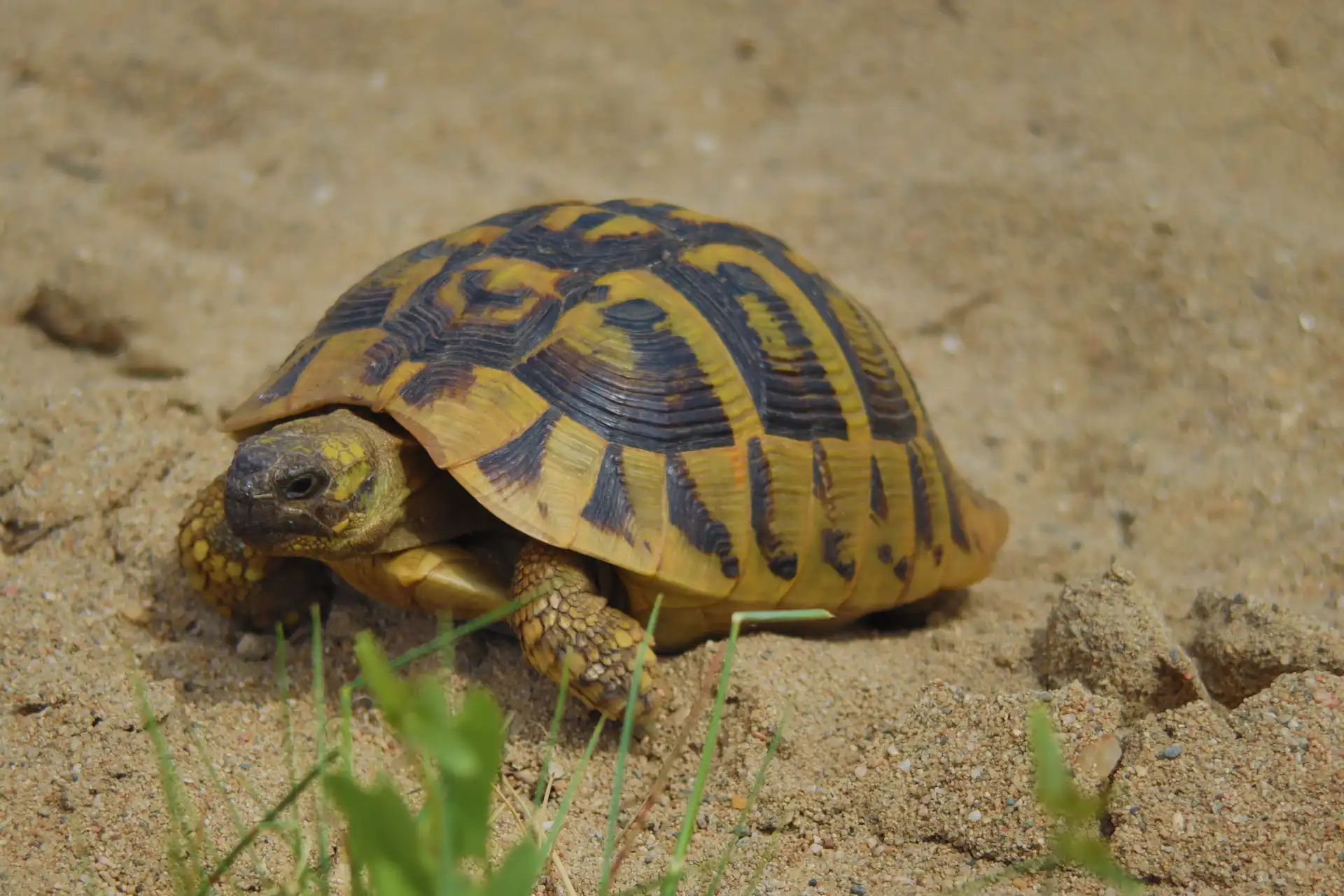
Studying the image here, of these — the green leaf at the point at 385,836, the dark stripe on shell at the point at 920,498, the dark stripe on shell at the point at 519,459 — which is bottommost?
the dark stripe on shell at the point at 920,498

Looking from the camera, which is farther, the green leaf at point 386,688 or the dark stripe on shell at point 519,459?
the dark stripe on shell at point 519,459

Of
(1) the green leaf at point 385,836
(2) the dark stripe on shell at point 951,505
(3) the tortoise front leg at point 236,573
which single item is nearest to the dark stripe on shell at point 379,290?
(3) the tortoise front leg at point 236,573

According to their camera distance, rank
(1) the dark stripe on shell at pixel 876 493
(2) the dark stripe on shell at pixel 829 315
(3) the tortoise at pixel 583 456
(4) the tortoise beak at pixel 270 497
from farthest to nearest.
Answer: (2) the dark stripe on shell at pixel 829 315 < (1) the dark stripe on shell at pixel 876 493 < (3) the tortoise at pixel 583 456 < (4) the tortoise beak at pixel 270 497

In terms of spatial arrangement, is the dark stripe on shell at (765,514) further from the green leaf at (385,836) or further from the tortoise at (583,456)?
the green leaf at (385,836)

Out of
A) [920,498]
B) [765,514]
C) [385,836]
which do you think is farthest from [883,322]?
[385,836]

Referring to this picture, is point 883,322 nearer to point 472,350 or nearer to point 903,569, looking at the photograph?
point 903,569

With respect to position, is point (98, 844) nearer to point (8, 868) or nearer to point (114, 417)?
point (8, 868)

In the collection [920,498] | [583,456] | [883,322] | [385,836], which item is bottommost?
[883,322]
